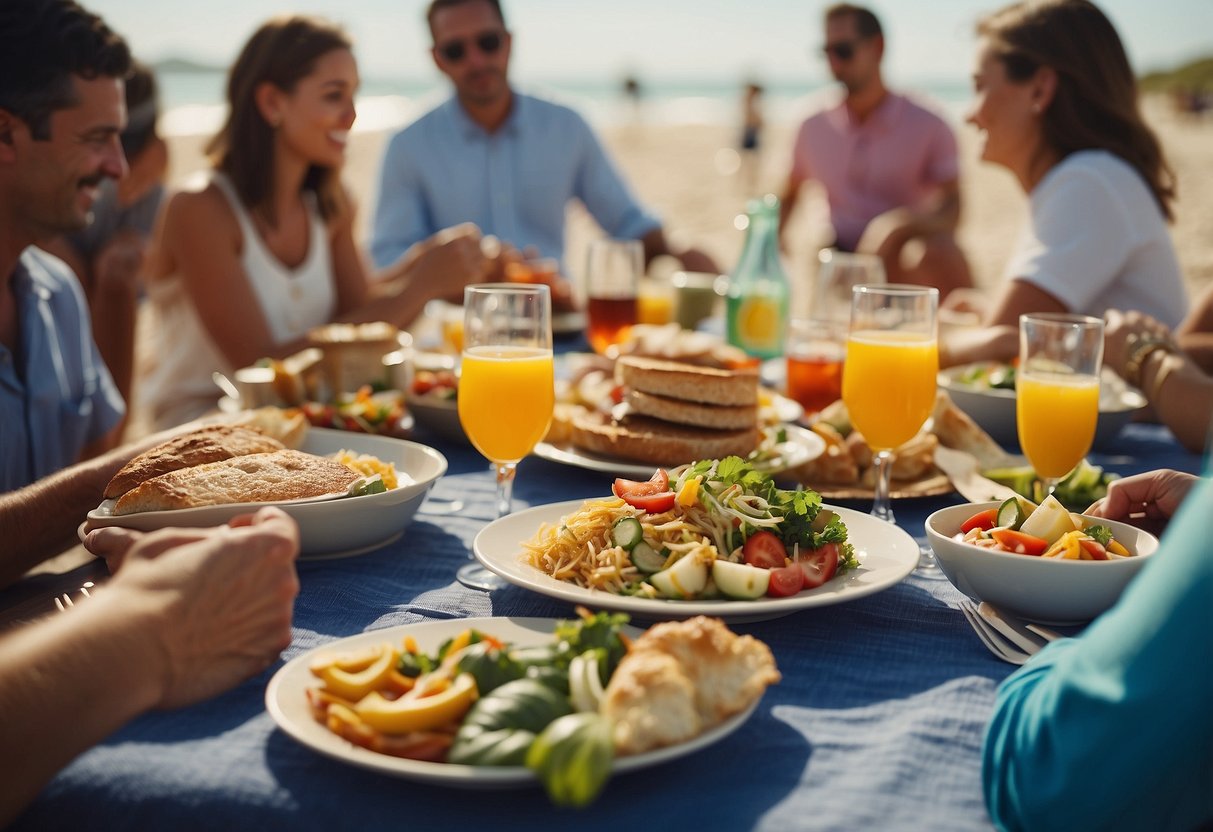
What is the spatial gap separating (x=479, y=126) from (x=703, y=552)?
478 centimetres

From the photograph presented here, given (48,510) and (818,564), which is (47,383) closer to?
(48,510)

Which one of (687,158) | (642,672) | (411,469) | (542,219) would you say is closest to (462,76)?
(542,219)

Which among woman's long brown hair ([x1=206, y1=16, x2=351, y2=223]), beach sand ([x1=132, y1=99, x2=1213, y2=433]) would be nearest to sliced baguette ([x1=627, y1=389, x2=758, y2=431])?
woman's long brown hair ([x1=206, y1=16, x2=351, y2=223])

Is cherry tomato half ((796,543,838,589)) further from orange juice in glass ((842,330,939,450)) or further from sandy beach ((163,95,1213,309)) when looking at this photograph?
sandy beach ((163,95,1213,309))

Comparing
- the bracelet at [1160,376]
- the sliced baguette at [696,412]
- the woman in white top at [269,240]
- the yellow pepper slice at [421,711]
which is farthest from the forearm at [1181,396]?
the woman in white top at [269,240]

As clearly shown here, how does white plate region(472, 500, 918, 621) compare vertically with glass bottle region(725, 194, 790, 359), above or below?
below

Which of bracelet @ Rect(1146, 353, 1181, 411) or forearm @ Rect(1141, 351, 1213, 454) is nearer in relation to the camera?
forearm @ Rect(1141, 351, 1213, 454)

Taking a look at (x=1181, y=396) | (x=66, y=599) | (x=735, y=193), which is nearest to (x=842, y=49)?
(x=1181, y=396)

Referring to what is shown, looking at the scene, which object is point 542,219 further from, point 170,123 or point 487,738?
point 170,123

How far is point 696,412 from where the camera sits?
2.26 m

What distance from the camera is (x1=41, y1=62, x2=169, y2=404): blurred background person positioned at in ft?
13.4

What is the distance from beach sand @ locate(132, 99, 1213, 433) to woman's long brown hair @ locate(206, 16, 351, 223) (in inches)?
112

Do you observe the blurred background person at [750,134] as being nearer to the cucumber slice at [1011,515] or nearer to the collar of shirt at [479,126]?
the collar of shirt at [479,126]

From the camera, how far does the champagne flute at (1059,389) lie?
6.48 ft
